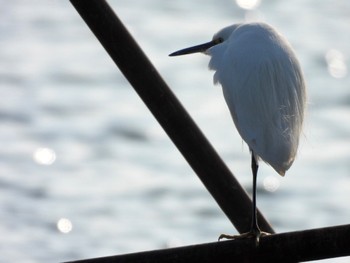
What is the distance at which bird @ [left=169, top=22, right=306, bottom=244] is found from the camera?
3.31m

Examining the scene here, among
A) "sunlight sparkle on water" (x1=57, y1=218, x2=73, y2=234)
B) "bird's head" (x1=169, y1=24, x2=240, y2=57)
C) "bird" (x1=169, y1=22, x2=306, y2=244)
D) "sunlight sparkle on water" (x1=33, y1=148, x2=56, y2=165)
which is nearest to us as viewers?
"bird" (x1=169, y1=22, x2=306, y2=244)

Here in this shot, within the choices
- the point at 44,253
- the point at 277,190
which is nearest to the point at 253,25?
the point at 44,253

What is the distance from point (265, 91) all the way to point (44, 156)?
4.94 metres

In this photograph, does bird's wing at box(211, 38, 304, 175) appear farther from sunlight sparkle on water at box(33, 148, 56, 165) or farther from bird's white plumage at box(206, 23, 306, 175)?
sunlight sparkle on water at box(33, 148, 56, 165)

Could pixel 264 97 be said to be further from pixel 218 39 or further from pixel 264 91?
pixel 218 39

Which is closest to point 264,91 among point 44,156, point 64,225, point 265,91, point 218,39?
point 265,91

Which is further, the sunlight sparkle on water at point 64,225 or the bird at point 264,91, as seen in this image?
the sunlight sparkle on water at point 64,225

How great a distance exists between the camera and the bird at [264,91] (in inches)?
130

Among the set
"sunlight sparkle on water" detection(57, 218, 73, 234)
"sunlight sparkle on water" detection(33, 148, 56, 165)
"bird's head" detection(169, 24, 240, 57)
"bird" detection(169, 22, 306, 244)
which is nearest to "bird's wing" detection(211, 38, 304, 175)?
"bird" detection(169, 22, 306, 244)

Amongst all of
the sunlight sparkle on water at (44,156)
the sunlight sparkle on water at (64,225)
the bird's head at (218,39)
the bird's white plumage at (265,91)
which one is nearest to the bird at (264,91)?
the bird's white plumage at (265,91)

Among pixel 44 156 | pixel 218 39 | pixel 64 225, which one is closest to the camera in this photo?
pixel 218 39

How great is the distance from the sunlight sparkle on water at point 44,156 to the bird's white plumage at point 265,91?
Answer: 458 cm

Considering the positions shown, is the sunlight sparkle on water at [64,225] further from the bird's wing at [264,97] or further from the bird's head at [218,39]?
the bird's wing at [264,97]

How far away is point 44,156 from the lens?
27.1 ft
